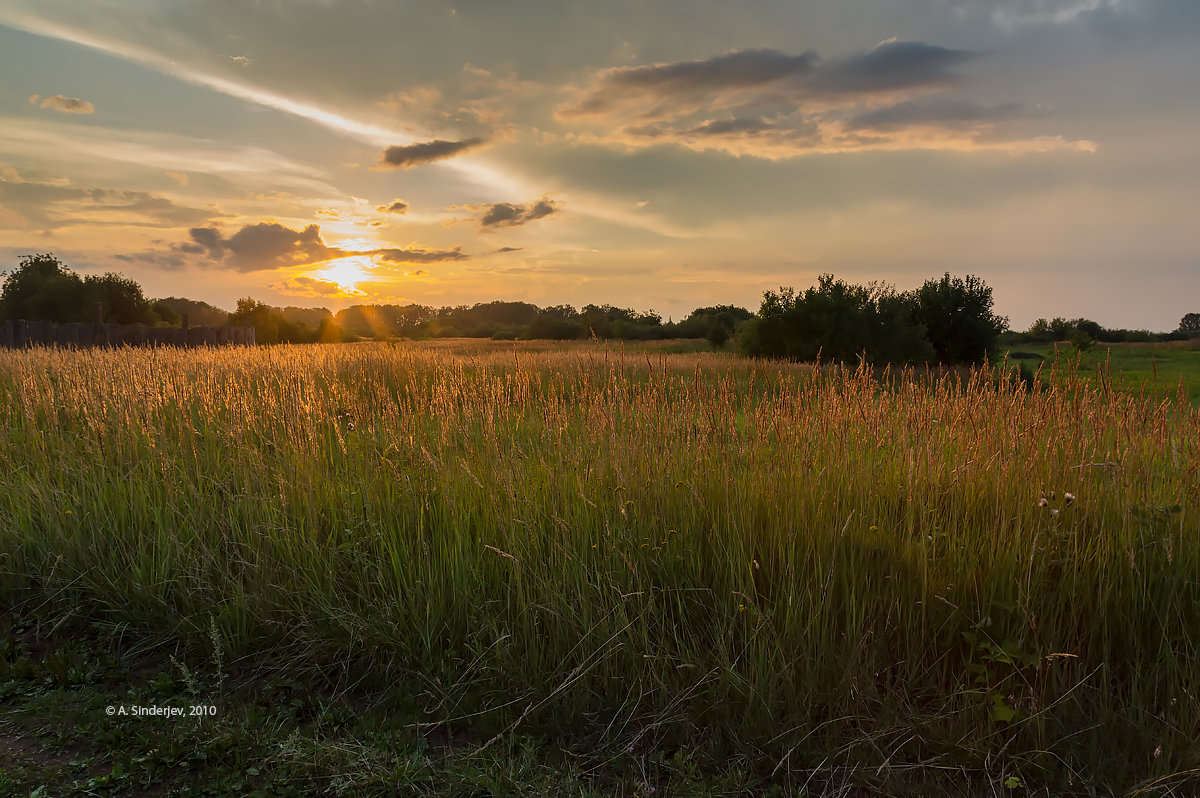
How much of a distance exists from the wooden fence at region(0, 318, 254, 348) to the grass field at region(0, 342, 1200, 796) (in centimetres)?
2177

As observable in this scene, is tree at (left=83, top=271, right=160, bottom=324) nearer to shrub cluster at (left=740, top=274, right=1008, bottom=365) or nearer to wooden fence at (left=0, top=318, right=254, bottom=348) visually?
wooden fence at (left=0, top=318, right=254, bottom=348)

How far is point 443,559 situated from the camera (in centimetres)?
370

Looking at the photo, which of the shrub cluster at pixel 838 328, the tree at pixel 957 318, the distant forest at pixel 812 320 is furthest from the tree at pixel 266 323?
the tree at pixel 957 318

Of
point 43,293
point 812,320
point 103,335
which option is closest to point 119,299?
point 43,293

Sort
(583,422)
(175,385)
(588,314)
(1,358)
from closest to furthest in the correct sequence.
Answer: (583,422) → (175,385) → (1,358) → (588,314)

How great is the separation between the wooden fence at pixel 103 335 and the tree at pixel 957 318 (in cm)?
3747

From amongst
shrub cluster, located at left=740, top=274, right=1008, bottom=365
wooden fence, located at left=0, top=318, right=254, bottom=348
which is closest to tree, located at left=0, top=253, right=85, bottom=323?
wooden fence, located at left=0, top=318, right=254, bottom=348

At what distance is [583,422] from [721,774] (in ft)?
7.93

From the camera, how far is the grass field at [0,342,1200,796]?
2764 mm

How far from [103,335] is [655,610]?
29449 millimetres

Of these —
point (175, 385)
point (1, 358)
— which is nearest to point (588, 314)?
point (1, 358)

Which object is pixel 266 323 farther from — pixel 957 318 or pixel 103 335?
pixel 957 318

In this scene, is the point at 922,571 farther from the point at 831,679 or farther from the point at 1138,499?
the point at 1138,499

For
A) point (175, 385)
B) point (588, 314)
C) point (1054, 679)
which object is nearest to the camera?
point (1054, 679)
